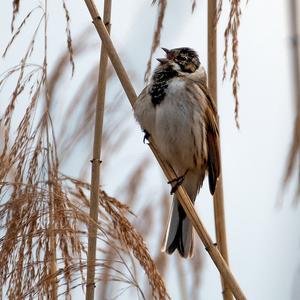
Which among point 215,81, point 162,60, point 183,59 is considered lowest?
point 215,81

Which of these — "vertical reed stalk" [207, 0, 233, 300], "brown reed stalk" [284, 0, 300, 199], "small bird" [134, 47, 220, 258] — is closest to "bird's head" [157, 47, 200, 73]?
"small bird" [134, 47, 220, 258]

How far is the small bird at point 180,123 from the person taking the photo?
2662mm

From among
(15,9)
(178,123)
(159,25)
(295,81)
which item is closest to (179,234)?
(178,123)

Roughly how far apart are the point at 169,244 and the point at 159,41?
97 cm

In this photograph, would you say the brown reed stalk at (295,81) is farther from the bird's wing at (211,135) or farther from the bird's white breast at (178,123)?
the bird's wing at (211,135)

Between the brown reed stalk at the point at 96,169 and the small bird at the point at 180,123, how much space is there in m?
0.52

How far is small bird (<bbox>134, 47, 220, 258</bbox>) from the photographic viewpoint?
2.66 meters

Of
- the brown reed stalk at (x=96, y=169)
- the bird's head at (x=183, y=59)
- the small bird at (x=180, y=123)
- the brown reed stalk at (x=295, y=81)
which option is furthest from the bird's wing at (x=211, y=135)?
the brown reed stalk at (x=295, y=81)

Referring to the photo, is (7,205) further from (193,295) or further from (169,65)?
(169,65)

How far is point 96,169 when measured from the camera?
1.97 metres

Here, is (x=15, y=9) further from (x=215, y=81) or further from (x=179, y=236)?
(x=179, y=236)

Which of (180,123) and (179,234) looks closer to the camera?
(179,234)

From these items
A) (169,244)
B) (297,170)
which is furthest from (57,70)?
(297,170)

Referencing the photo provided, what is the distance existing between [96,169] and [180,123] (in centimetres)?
82
